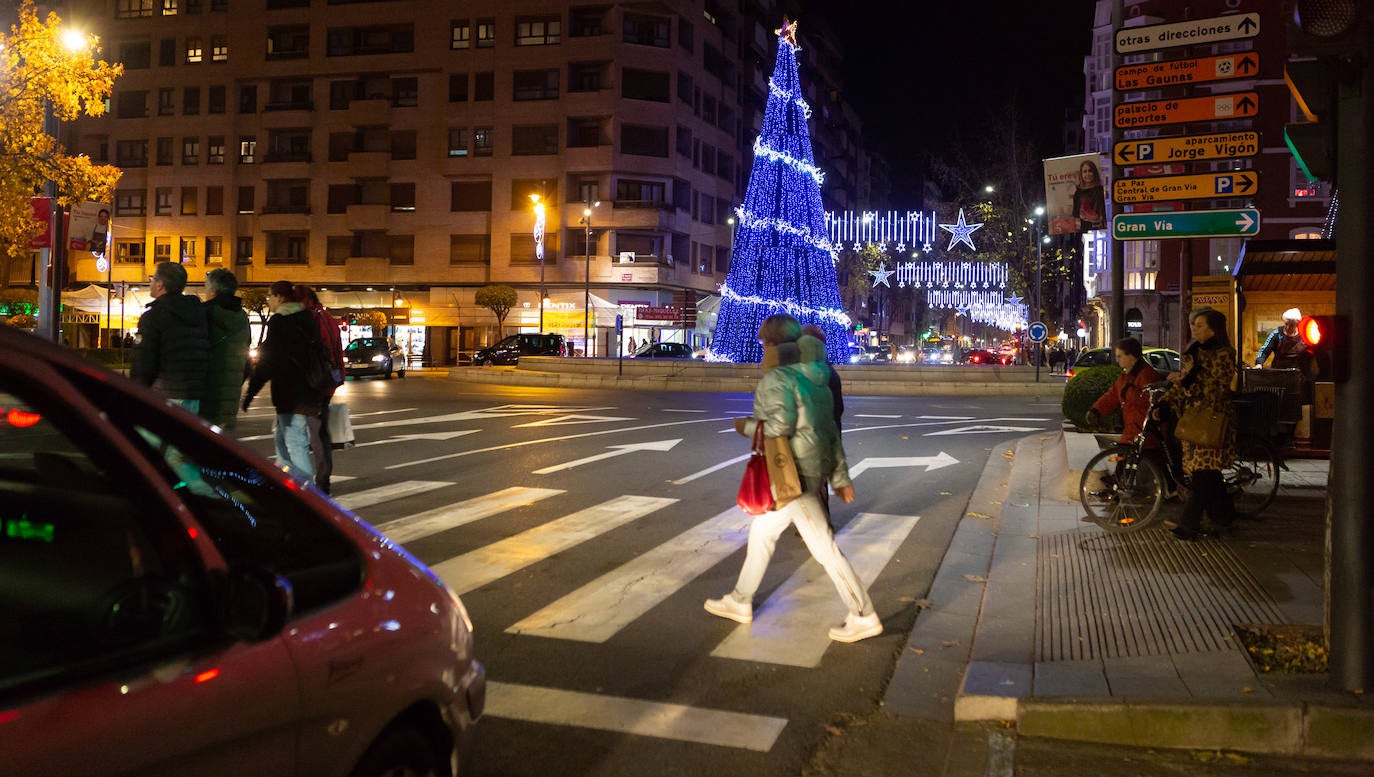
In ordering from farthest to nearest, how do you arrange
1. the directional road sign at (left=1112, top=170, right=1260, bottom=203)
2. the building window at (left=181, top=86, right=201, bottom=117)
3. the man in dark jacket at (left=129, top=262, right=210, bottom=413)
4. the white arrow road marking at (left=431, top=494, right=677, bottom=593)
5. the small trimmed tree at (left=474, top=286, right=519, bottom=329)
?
the building window at (left=181, top=86, right=201, bottom=117), the small trimmed tree at (left=474, top=286, right=519, bottom=329), the directional road sign at (left=1112, top=170, right=1260, bottom=203), the white arrow road marking at (left=431, top=494, right=677, bottom=593), the man in dark jacket at (left=129, top=262, right=210, bottom=413)

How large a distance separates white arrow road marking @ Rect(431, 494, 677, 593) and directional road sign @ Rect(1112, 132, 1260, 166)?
6864 mm

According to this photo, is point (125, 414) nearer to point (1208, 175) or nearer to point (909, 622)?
point (909, 622)

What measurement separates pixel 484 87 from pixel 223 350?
55.6 metres

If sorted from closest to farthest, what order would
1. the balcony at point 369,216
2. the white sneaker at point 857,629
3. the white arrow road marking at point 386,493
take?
the white sneaker at point 857,629
the white arrow road marking at point 386,493
the balcony at point 369,216

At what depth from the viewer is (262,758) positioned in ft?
7.60

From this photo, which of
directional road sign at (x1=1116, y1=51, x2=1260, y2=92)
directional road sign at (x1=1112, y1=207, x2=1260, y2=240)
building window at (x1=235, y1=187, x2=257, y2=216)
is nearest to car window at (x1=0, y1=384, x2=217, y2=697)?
directional road sign at (x1=1112, y1=207, x2=1260, y2=240)

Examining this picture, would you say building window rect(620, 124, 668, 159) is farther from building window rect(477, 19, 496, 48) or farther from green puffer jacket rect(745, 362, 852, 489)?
green puffer jacket rect(745, 362, 852, 489)

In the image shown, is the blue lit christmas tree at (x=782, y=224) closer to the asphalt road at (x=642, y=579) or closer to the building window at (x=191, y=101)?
the asphalt road at (x=642, y=579)

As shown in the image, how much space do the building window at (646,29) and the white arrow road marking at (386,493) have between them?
2015 inches

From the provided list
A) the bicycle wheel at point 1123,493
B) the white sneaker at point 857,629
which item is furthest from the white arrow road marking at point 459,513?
the bicycle wheel at point 1123,493

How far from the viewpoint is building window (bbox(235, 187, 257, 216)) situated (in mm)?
63625

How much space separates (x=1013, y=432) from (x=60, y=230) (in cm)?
1607

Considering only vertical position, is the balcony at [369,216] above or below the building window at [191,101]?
below

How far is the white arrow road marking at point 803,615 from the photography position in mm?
5738
